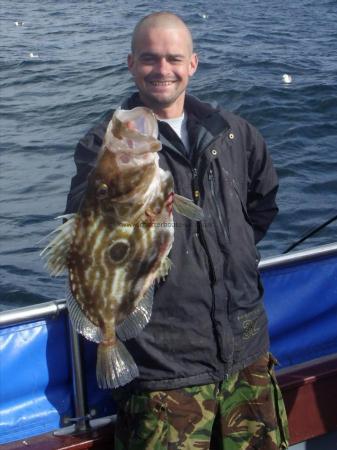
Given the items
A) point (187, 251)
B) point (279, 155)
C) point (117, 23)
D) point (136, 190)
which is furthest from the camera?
point (117, 23)

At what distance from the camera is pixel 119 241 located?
2.91 m

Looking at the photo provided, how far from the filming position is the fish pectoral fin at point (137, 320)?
3.13 metres

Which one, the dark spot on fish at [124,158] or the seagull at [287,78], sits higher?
the dark spot on fish at [124,158]

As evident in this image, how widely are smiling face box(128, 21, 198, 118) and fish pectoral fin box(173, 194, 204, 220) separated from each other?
63 cm

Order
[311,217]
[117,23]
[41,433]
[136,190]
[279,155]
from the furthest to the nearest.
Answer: [117,23] < [279,155] < [311,217] < [41,433] < [136,190]

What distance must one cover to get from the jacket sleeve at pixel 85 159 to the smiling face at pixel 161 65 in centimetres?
24

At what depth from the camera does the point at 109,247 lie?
2926 mm

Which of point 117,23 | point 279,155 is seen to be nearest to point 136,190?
point 279,155

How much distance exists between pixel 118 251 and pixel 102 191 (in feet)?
0.73

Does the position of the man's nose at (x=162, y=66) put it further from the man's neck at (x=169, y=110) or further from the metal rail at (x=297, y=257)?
the metal rail at (x=297, y=257)

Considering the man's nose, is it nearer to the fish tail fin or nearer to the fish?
the fish

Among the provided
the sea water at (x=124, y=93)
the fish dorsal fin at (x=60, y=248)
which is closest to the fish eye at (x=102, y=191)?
the fish dorsal fin at (x=60, y=248)

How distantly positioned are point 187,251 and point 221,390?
59 cm

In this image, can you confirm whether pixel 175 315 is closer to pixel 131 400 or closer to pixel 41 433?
pixel 131 400
